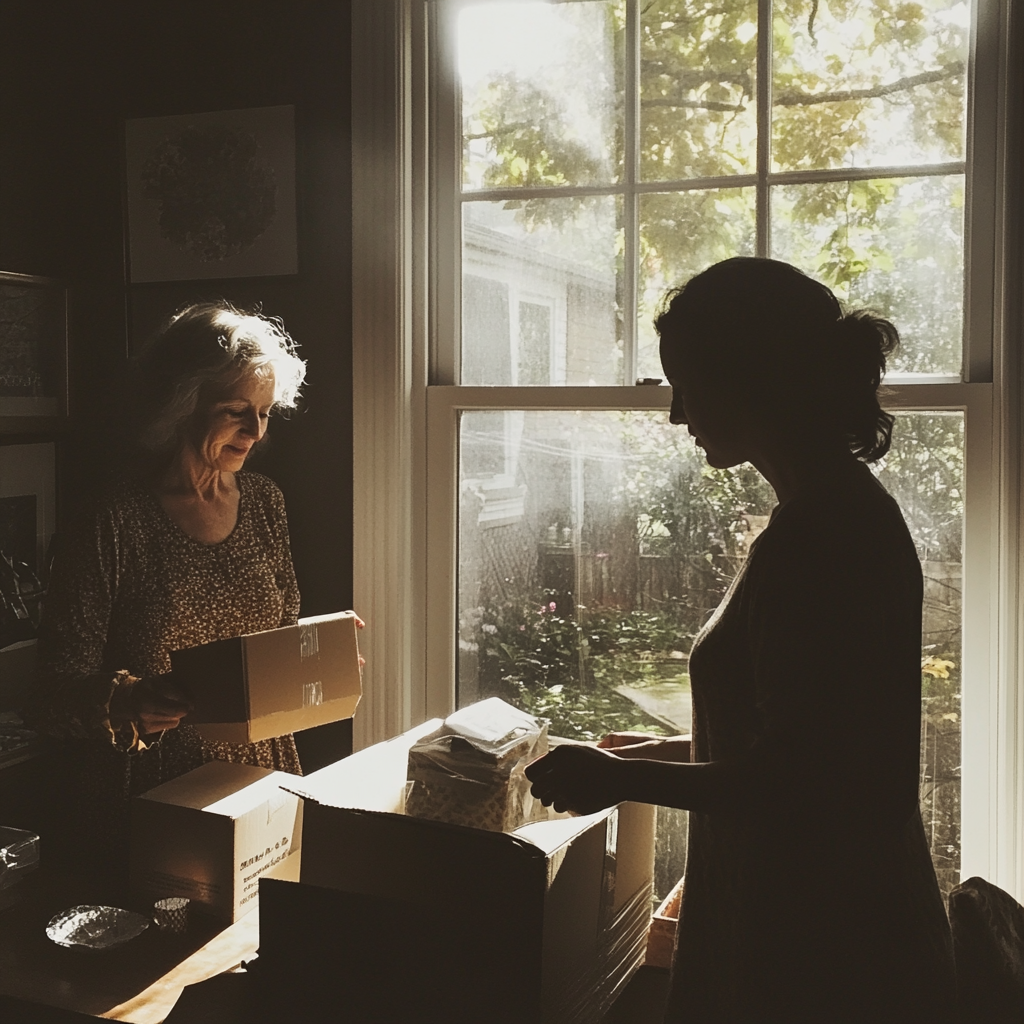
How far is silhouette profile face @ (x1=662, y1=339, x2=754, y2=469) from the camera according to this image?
1.31 metres

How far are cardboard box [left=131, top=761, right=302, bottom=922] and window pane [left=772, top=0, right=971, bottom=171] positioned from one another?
1568mm

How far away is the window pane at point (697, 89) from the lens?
6.79 ft

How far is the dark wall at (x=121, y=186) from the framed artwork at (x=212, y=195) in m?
0.03

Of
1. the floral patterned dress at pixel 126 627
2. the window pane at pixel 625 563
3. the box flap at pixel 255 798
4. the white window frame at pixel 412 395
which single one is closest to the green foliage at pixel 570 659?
the window pane at pixel 625 563

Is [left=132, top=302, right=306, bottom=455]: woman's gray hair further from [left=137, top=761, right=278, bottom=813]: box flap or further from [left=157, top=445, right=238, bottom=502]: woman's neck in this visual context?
[left=137, top=761, right=278, bottom=813]: box flap

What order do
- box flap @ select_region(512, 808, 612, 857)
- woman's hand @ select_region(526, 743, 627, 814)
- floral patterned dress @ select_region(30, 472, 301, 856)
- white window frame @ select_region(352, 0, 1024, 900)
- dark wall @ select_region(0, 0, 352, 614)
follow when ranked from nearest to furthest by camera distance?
1. woman's hand @ select_region(526, 743, 627, 814)
2. box flap @ select_region(512, 808, 612, 857)
3. floral patterned dress @ select_region(30, 472, 301, 856)
4. white window frame @ select_region(352, 0, 1024, 900)
5. dark wall @ select_region(0, 0, 352, 614)

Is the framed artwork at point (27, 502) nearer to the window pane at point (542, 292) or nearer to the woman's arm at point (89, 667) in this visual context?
the woman's arm at point (89, 667)

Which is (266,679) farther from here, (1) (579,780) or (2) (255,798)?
(1) (579,780)

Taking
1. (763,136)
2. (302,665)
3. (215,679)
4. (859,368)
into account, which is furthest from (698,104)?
(215,679)

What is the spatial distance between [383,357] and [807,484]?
48.5 inches

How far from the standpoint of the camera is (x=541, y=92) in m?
2.21

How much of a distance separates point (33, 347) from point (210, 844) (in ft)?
4.31

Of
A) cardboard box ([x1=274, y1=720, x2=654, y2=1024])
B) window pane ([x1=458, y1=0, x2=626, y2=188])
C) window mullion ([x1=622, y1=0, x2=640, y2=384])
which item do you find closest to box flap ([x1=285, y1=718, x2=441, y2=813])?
cardboard box ([x1=274, y1=720, x2=654, y2=1024])

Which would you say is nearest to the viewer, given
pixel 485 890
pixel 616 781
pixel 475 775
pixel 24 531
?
pixel 616 781
